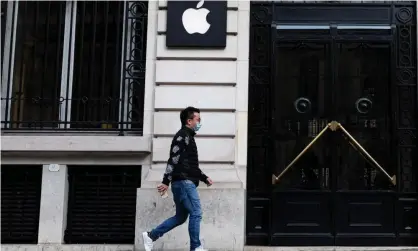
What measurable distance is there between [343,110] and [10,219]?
5.65 m

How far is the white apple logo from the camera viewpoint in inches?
364

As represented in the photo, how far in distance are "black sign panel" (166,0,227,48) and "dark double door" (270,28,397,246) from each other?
1.03 metres

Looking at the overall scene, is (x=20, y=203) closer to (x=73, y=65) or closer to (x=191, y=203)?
(x=73, y=65)

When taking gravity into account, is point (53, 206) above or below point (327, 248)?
above

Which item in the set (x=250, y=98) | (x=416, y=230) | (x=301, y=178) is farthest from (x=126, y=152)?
(x=416, y=230)

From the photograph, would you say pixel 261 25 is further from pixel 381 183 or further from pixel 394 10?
pixel 381 183

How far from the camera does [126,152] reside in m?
9.02

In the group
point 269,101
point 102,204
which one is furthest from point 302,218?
point 102,204

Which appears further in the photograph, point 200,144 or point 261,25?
point 261,25

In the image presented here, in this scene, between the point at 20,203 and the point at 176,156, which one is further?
the point at 20,203

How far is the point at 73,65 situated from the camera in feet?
32.1

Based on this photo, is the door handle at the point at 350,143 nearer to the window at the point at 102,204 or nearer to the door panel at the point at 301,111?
the door panel at the point at 301,111

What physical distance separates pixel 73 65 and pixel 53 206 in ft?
7.85

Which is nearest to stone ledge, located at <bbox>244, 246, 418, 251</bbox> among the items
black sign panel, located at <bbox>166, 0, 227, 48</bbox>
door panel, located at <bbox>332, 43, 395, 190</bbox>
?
door panel, located at <bbox>332, 43, 395, 190</bbox>
